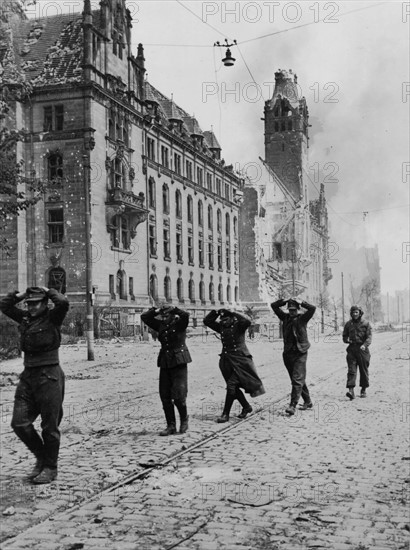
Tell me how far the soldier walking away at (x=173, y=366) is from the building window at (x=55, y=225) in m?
30.9

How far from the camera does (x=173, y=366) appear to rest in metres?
10.0

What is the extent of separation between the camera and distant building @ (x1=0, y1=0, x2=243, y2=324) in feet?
130

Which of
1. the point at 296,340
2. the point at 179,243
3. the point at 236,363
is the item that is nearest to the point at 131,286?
the point at 179,243

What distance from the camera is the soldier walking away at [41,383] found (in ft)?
23.8

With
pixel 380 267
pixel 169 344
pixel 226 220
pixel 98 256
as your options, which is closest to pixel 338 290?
pixel 380 267

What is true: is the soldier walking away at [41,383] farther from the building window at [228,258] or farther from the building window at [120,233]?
the building window at [228,258]

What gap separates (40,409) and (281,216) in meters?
94.1

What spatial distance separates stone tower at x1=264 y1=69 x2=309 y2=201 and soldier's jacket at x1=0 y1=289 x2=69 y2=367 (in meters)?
98.9

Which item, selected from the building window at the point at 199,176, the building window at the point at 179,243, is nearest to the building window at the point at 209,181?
the building window at the point at 199,176

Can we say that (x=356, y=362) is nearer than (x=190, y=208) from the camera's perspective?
Yes

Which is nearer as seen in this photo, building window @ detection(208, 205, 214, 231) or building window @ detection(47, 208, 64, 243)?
building window @ detection(47, 208, 64, 243)

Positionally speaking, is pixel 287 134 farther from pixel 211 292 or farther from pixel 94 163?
pixel 94 163

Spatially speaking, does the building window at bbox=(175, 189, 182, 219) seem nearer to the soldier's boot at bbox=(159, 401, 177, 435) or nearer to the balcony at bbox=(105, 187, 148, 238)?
the balcony at bbox=(105, 187, 148, 238)

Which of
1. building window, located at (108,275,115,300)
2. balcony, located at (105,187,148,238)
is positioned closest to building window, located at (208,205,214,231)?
balcony, located at (105,187,148,238)
